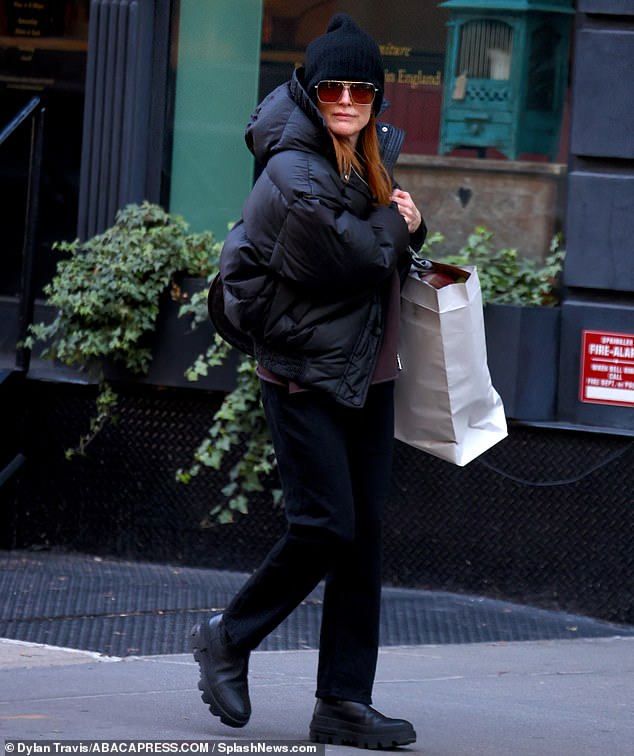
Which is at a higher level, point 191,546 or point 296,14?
point 296,14

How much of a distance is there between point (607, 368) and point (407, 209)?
2.27 metres

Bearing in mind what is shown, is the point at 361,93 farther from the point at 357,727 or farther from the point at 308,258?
the point at 357,727

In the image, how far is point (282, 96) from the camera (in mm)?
3770

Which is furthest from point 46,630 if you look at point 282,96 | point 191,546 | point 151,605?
point 282,96

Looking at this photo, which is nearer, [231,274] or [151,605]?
[231,274]

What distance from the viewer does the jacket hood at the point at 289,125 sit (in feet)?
12.0

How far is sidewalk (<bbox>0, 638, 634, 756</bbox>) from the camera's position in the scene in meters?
3.95

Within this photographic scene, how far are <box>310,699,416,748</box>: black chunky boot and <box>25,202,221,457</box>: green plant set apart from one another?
9.03ft

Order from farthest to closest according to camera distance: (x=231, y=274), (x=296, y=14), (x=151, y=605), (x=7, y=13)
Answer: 1. (x=7, y=13)
2. (x=296, y=14)
3. (x=151, y=605)
4. (x=231, y=274)

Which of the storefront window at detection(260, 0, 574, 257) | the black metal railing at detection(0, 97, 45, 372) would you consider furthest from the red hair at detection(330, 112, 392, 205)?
the black metal railing at detection(0, 97, 45, 372)

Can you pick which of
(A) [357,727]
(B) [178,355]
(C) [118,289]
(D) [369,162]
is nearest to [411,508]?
(B) [178,355]

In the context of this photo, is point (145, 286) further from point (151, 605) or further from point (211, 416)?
point (151, 605)

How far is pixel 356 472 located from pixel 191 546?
273cm

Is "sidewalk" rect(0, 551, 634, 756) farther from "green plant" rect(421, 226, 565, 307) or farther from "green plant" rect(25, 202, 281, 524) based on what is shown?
"green plant" rect(421, 226, 565, 307)
